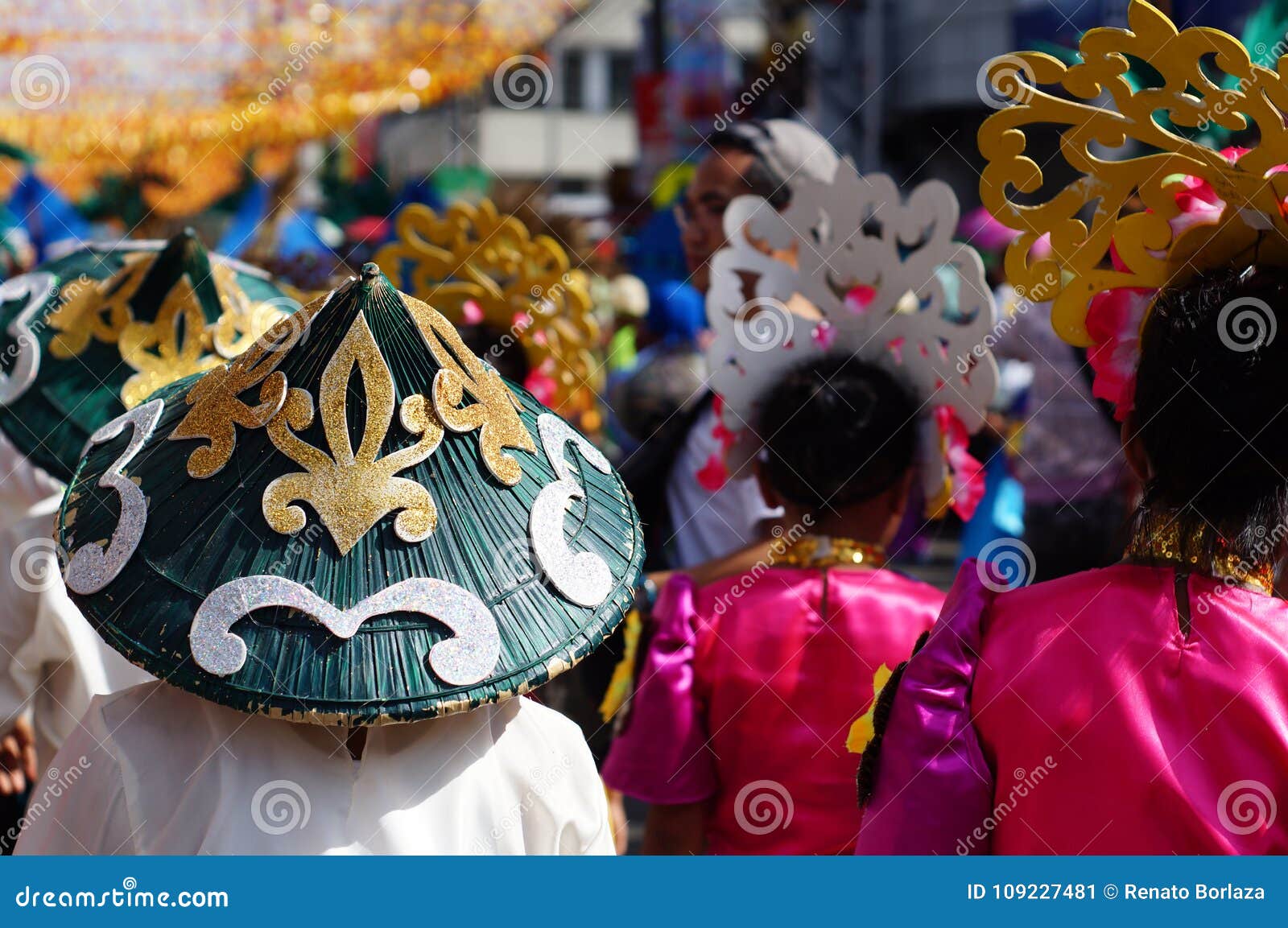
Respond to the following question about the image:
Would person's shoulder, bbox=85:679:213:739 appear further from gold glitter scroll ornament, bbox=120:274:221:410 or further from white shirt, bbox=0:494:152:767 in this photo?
gold glitter scroll ornament, bbox=120:274:221:410

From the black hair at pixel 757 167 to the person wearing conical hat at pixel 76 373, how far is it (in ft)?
4.47

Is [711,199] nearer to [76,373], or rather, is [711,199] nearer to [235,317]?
[235,317]

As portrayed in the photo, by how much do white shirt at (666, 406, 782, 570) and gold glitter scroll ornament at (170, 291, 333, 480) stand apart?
1724 mm

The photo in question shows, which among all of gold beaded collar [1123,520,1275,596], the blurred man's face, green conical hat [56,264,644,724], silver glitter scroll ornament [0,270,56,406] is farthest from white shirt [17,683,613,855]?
the blurred man's face

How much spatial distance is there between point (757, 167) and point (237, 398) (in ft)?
7.57

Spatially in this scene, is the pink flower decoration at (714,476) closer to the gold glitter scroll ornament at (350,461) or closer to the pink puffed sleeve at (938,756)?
the pink puffed sleeve at (938,756)

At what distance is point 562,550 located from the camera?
1.66 metres

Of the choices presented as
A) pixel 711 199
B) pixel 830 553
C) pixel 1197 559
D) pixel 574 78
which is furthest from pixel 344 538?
pixel 574 78

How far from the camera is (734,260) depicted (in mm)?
2859

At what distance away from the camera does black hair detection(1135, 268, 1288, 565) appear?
1.63 m

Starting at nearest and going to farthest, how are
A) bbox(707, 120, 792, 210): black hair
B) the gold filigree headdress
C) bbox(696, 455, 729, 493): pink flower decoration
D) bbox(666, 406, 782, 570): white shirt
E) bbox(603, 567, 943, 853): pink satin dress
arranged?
bbox(603, 567, 943, 853): pink satin dress < bbox(696, 455, 729, 493): pink flower decoration < bbox(666, 406, 782, 570): white shirt < bbox(707, 120, 792, 210): black hair < the gold filigree headdress

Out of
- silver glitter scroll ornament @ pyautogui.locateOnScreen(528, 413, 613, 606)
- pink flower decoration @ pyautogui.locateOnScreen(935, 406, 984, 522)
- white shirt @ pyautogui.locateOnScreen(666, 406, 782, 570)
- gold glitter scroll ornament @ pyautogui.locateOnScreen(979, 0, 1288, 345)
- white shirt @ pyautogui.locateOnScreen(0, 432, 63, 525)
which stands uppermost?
gold glitter scroll ornament @ pyautogui.locateOnScreen(979, 0, 1288, 345)

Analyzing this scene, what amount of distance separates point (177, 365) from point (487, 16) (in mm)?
12453

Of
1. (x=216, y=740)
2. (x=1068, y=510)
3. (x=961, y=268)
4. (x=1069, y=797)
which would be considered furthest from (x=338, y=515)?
(x=1068, y=510)
